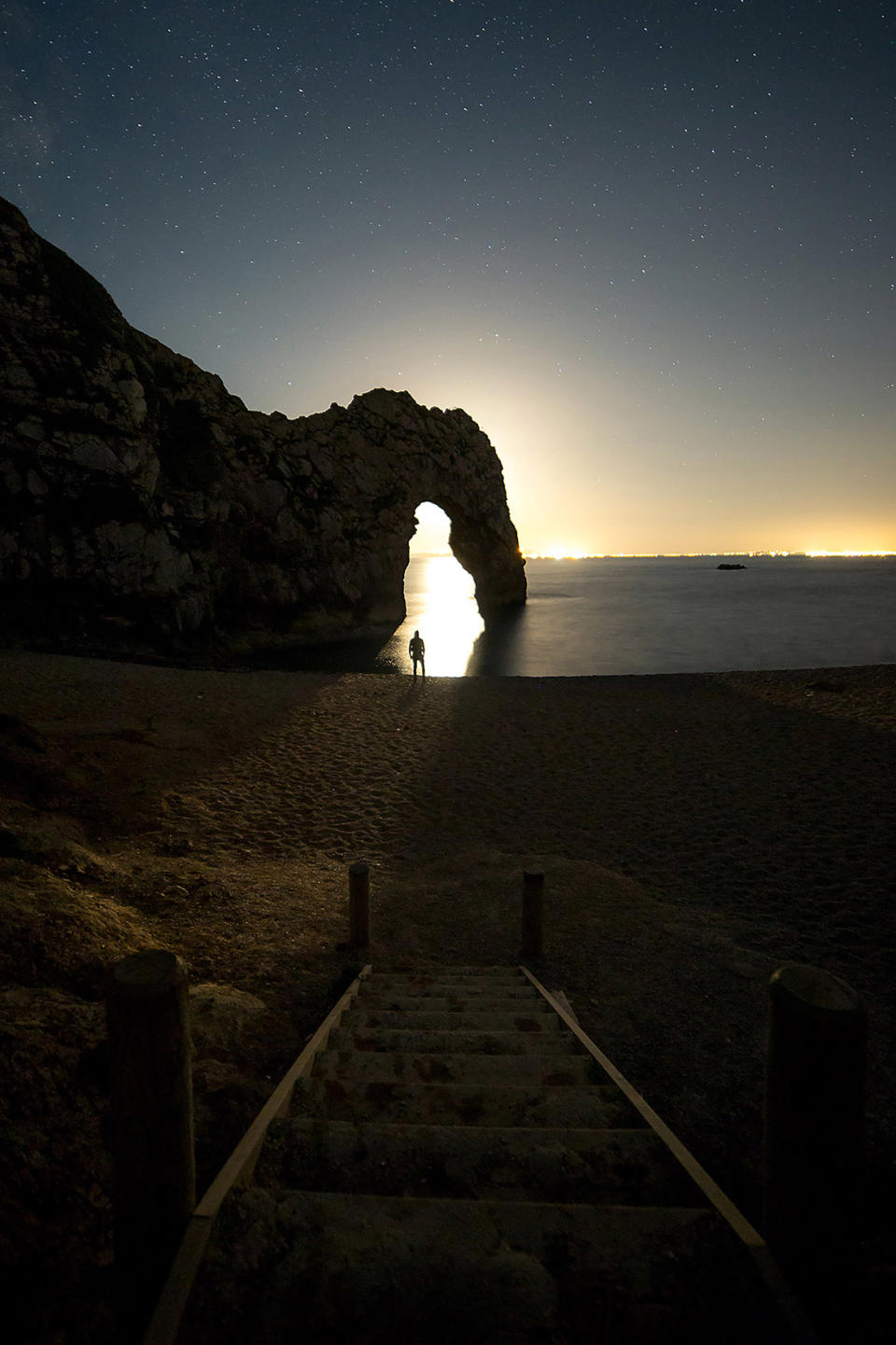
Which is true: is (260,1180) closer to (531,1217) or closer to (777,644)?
(531,1217)

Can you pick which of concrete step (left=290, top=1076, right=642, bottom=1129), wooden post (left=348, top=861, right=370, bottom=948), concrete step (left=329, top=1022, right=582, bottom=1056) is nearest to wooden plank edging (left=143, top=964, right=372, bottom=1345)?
concrete step (left=290, top=1076, right=642, bottom=1129)

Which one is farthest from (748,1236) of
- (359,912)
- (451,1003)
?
(359,912)

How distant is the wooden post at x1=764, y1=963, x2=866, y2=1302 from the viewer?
65.6 inches

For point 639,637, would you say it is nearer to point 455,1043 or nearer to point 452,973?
point 452,973

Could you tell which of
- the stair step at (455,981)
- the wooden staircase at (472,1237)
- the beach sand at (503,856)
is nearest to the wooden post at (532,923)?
the beach sand at (503,856)

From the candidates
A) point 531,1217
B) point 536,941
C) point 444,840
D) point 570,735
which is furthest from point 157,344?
point 531,1217

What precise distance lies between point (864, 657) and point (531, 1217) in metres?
39.4

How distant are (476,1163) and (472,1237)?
59 centimetres

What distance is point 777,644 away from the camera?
38.3m

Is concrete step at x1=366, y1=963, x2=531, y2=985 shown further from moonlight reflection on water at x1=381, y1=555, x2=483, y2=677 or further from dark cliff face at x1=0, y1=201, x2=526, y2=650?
dark cliff face at x1=0, y1=201, x2=526, y2=650

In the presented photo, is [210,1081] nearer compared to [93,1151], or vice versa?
[93,1151]

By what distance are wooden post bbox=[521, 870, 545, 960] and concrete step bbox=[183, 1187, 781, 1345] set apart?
12.7ft

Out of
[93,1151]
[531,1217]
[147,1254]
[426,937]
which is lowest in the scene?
[426,937]

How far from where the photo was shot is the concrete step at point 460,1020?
13.0 feet
